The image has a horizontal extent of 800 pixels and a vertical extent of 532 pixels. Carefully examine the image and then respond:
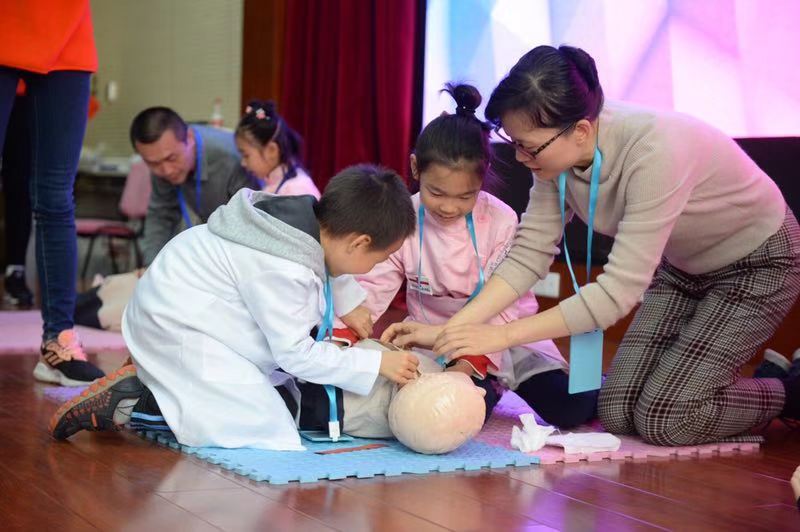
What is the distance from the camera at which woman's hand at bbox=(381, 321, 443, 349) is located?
6.41 ft

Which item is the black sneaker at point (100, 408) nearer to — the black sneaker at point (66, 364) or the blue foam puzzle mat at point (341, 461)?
the blue foam puzzle mat at point (341, 461)

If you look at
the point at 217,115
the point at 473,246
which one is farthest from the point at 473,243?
the point at 217,115

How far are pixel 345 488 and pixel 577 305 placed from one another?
2.00ft

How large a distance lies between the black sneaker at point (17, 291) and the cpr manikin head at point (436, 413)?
2918 millimetres

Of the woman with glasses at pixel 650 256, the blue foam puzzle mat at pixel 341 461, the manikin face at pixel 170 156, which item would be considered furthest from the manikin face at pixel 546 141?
the manikin face at pixel 170 156

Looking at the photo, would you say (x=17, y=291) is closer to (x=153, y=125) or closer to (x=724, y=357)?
(x=153, y=125)

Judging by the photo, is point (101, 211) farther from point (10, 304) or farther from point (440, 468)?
point (440, 468)

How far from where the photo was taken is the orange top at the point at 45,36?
2193 mm

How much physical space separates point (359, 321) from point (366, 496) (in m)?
0.61

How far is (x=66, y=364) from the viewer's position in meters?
2.36

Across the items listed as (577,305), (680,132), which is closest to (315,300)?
(577,305)

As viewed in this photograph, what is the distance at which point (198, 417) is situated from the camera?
5.75 ft

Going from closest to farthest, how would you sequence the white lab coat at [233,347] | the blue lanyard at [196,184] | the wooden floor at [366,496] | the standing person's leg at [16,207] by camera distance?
1. the wooden floor at [366,496]
2. the white lab coat at [233,347]
3. the blue lanyard at [196,184]
4. the standing person's leg at [16,207]

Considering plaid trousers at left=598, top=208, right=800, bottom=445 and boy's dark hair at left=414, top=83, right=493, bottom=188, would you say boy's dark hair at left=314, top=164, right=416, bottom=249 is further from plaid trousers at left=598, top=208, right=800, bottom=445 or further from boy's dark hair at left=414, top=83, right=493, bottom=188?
plaid trousers at left=598, top=208, right=800, bottom=445
